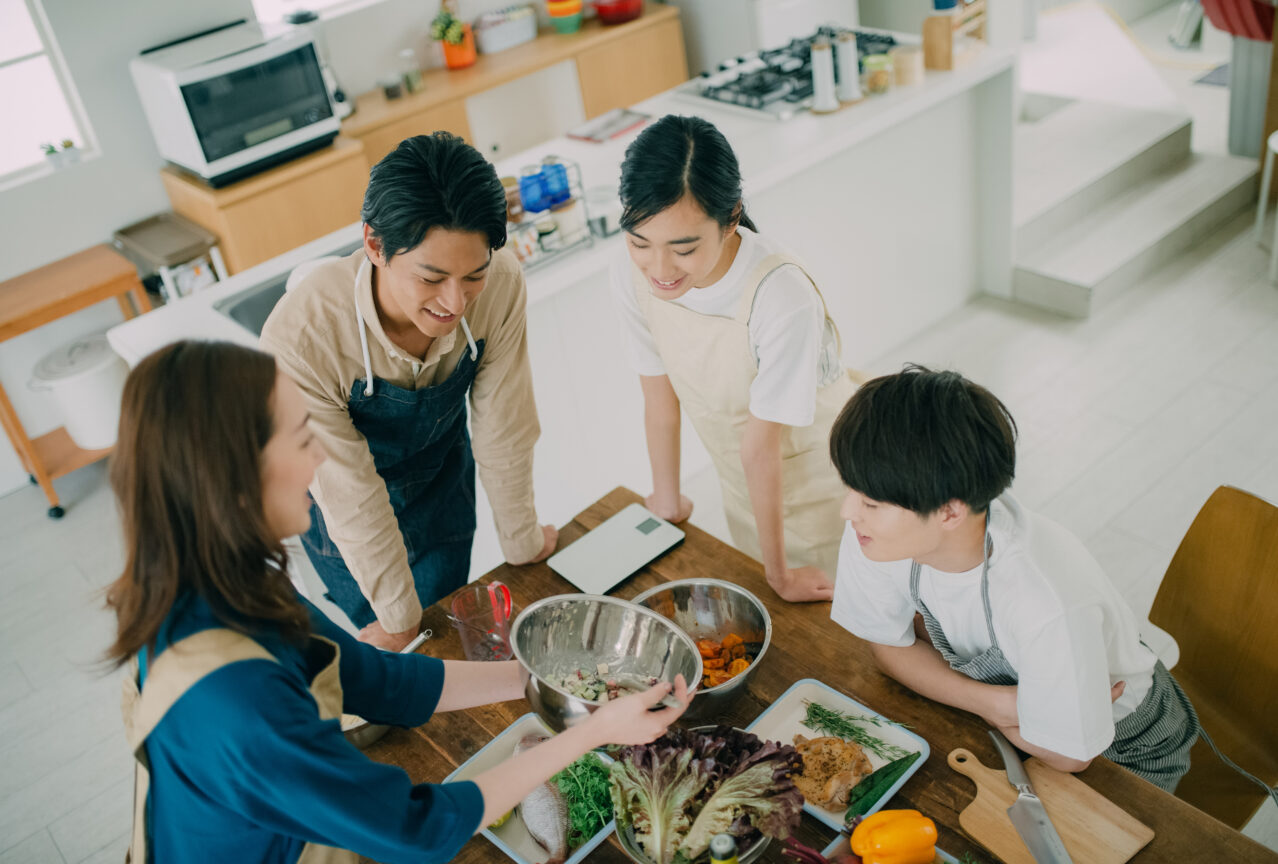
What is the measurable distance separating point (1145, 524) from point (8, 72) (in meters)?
4.46

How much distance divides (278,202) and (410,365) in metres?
2.71

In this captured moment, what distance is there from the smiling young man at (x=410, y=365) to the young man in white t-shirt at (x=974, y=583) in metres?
0.59

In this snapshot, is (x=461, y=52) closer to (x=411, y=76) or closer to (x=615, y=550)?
(x=411, y=76)

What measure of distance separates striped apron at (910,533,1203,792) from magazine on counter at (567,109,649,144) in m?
2.24

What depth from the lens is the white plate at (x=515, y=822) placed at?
125 centimetres

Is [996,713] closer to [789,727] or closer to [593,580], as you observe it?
[789,727]

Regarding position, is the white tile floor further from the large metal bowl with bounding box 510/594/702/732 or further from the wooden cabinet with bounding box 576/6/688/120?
the wooden cabinet with bounding box 576/6/688/120

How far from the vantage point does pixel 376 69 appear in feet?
15.7

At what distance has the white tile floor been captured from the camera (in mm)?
2670

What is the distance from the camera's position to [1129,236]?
13.0ft

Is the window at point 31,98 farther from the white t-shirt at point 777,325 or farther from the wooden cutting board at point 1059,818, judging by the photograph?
the wooden cutting board at point 1059,818

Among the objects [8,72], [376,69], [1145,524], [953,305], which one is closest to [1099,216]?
[953,305]

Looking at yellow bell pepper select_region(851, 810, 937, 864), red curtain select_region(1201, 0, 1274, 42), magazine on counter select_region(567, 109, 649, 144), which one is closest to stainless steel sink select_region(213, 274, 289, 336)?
magazine on counter select_region(567, 109, 649, 144)

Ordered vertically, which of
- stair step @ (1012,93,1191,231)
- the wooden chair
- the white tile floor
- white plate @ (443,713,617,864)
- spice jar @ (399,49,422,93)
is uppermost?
spice jar @ (399,49,422,93)
